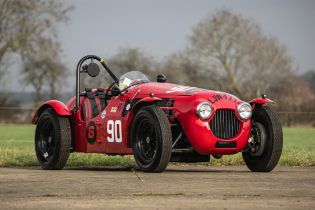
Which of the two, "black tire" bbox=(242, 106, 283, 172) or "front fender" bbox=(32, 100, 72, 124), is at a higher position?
"front fender" bbox=(32, 100, 72, 124)

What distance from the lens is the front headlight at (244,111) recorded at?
40.5 ft

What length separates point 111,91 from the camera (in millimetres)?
13641

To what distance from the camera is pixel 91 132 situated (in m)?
13.8

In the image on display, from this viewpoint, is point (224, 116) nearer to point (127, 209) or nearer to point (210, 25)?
point (127, 209)

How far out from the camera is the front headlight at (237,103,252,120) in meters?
12.4

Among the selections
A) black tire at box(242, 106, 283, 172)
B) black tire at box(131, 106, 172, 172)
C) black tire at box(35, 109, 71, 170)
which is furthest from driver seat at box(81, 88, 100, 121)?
black tire at box(242, 106, 283, 172)

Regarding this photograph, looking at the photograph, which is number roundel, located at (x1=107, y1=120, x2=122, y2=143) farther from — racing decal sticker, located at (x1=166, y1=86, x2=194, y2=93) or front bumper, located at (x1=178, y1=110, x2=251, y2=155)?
front bumper, located at (x1=178, y1=110, x2=251, y2=155)

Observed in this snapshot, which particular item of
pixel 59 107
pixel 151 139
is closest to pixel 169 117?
pixel 151 139

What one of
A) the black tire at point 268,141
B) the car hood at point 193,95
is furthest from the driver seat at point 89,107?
the black tire at point 268,141

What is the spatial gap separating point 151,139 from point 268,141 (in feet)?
6.02

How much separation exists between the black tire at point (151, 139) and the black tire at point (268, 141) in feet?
5.63

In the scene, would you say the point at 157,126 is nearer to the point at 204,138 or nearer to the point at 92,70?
the point at 204,138

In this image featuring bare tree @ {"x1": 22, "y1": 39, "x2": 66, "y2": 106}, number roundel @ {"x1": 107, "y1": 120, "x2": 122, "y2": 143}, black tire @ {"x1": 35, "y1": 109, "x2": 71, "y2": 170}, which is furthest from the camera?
bare tree @ {"x1": 22, "y1": 39, "x2": 66, "y2": 106}

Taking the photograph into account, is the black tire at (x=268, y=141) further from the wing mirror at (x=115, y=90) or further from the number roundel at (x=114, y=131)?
the wing mirror at (x=115, y=90)
